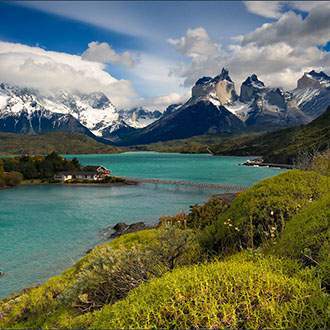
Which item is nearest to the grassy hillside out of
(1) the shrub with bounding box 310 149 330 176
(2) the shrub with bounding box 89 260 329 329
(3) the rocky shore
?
(2) the shrub with bounding box 89 260 329 329

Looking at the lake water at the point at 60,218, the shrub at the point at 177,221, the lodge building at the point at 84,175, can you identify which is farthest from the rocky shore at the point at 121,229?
the lodge building at the point at 84,175

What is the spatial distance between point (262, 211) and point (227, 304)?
657 cm

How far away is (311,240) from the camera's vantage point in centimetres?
746

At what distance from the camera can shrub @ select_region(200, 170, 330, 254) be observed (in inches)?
438

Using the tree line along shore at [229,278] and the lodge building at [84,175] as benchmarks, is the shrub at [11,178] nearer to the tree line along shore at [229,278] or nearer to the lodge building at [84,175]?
the lodge building at [84,175]

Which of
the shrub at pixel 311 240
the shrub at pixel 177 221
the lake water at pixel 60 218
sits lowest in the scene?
the lake water at pixel 60 218

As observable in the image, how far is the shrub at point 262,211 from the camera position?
438 inches

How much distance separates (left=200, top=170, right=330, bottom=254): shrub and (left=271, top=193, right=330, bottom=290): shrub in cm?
190

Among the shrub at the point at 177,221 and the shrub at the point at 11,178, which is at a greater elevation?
the shrub at the point at 177,221

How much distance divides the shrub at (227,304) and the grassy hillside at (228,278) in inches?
0.6

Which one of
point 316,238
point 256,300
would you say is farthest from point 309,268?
point 256,300

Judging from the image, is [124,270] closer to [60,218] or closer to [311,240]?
[311,240]

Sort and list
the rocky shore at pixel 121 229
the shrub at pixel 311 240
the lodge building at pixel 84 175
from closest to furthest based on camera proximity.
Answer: the shrub at pixel 311 240 < the rocky shore at pixel 121 229 < the lodge building at pixel 84 175

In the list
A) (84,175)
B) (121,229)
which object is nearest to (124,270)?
(121,229)
